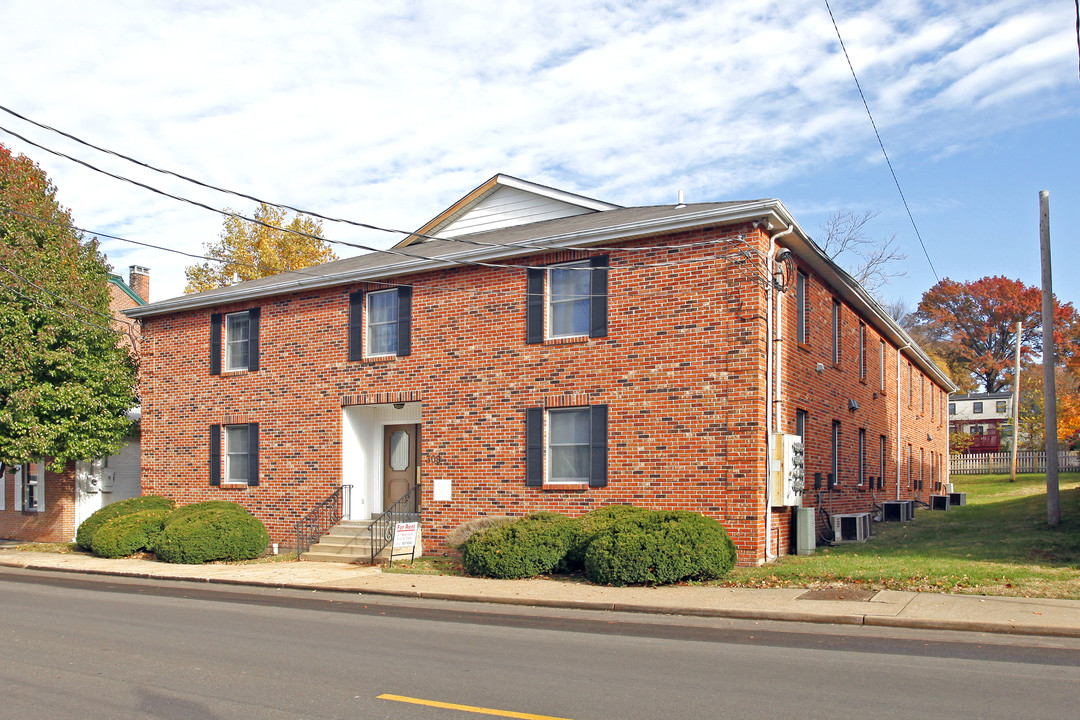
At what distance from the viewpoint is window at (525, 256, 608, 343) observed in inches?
686

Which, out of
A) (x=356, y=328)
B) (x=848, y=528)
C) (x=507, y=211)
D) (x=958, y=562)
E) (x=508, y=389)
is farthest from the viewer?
(x=507, y=211)

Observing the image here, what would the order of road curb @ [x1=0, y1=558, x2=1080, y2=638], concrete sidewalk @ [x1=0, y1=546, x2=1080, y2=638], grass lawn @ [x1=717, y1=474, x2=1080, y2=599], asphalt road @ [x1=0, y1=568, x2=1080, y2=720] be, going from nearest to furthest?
asphalt road @ [x1=0, y1=568, x2=1080, y2=720]
road curb @ [x1=0, y1=558, x2=1080, y2=638]
concrete sidewalk @ [x1=0, y1=546, x2=1080, y2=638]
grass lawn @ [x1=717, y1=474, x2=1080, y2=599]

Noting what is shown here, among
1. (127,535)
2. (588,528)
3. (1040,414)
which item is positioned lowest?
(127,535)

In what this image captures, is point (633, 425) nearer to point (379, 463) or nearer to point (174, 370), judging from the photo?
point (379, 463)

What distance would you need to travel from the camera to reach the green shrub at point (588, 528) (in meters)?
15.3

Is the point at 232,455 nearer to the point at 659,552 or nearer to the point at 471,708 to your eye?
the point at 659,552

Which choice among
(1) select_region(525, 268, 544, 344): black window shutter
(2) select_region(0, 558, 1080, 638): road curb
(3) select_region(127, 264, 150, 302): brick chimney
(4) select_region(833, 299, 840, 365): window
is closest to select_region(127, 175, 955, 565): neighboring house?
(1) select_region(525, 268, 544, 344): black window shutter

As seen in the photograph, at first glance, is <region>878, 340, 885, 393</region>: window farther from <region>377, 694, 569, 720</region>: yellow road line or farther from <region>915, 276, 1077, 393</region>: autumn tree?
<region>915, 276, 1077, 393</region>: autumn tree

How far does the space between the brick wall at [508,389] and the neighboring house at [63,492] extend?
7.94ft

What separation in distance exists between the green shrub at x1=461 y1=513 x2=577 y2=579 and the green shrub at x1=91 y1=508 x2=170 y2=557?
8799 millimetres

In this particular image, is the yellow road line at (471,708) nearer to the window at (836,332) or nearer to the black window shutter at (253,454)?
the window at (836,332)

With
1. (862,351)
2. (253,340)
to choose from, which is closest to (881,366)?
(862,351)

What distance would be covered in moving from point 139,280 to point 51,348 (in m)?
22.8

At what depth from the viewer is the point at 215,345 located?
23266 mm
